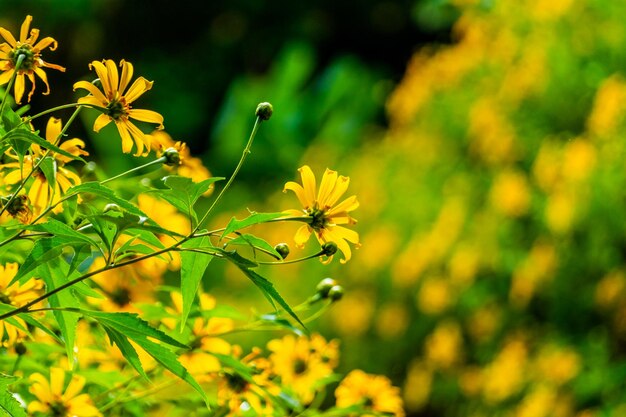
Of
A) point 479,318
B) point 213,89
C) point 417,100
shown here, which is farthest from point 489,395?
point 213,89

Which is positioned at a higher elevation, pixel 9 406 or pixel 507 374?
pixel 507 374

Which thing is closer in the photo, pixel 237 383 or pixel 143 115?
pixel 143 115

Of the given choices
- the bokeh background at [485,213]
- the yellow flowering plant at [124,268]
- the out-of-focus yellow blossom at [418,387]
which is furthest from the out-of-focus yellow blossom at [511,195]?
the yellow flowering plant at [124,268]

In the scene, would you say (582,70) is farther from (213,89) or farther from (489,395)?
(213,89)

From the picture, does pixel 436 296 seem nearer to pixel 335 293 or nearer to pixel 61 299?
pixel 335 293

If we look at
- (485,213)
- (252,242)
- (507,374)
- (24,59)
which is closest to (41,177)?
(24,59)

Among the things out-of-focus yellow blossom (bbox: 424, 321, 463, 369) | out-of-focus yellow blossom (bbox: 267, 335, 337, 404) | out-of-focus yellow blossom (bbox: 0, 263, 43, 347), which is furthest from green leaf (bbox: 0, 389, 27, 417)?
out-of-focus yellow blossom (bbox: 424, 321, 463, 369)

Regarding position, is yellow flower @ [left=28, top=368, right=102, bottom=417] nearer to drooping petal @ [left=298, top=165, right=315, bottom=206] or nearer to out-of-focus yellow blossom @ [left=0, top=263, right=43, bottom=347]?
out-of-focus yellow blossom @ [left=0, top=263, right=43, bottom=347]

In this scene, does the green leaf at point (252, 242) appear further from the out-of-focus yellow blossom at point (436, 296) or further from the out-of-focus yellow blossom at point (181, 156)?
the out-of-focus yellow blossom at point (436, 296)
